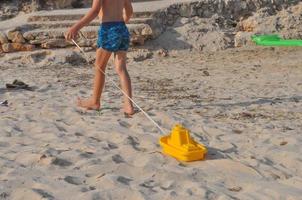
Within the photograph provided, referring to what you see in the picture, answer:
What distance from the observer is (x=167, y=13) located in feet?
36.6

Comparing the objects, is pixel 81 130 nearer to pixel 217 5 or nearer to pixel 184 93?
pixel 184 93

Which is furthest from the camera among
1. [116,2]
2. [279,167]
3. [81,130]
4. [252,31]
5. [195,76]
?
[252,31]

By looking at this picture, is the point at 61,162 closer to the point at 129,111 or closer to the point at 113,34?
the point at 129,111

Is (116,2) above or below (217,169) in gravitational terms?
above

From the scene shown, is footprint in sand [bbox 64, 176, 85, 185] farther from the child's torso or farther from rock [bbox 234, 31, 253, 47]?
rock [bbox 234, 31, 253, 47]

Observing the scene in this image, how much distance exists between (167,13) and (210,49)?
119 centimetres

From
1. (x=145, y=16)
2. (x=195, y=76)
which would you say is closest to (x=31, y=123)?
(x=195, y=76)

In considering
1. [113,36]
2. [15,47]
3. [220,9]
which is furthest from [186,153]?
[220,9]

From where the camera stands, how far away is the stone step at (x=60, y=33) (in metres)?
10.0

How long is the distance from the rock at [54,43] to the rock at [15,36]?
16.3 inches

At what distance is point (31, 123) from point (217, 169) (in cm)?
197

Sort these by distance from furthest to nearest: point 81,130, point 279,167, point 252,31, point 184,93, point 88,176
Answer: point 252,31 < point 184,93 < point 81,130 < point 279,167 < point 88,176

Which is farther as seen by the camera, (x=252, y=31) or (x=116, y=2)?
(x=252, y=31)

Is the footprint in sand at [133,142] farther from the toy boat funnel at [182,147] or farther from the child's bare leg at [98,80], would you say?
the child's bare leg at [98,80]
